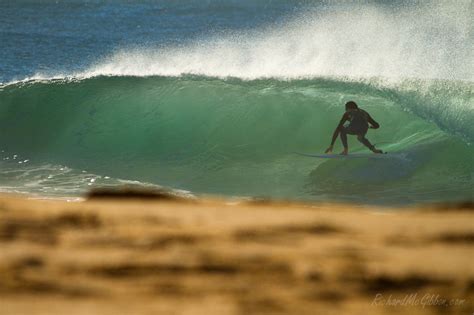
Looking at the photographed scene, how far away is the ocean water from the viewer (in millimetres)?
10852

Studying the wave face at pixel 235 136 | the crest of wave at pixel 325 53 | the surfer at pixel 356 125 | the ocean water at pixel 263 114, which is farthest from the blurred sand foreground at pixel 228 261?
the crest of wave at pixel 325 53

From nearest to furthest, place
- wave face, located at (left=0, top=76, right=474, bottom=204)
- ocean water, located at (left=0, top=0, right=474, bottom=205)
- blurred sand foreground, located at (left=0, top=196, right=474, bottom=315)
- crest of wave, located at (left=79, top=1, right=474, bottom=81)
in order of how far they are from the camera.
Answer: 1. blurred sand foreground, located at (left=0, top=196, right=474, bottom=315)
2. wave face, located at (left=0, top=76, right=474, bottom=204)
3. ocean water, located at (left=0, top=0, right=474, bottom=205)
4. crest of wave, located at (left=79, top=1, right=474, bottom=81)

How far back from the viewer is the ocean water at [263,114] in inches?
427

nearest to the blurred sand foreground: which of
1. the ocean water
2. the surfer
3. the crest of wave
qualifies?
the ocean water

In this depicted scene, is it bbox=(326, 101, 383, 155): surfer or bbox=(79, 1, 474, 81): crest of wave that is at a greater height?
bbox=(79, 1, 474, 81): crest of wave

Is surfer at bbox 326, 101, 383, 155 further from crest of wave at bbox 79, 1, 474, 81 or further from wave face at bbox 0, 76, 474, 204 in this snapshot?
crest of wave at bbox 79, 1, 474, 81

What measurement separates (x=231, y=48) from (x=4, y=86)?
4625mm

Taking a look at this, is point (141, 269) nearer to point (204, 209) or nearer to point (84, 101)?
point (204, 209)

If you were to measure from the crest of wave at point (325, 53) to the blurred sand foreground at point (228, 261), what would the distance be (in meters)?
11.0

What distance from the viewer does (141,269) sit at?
3.28 metres

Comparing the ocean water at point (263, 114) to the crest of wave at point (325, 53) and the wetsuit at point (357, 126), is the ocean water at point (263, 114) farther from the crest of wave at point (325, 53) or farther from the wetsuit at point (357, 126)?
the wetsuit at point (357, 126)

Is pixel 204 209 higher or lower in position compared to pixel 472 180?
higher

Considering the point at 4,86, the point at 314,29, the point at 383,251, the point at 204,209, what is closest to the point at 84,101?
the point at 4,86

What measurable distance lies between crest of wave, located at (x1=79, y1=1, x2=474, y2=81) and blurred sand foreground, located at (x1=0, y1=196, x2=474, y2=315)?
1104cm
